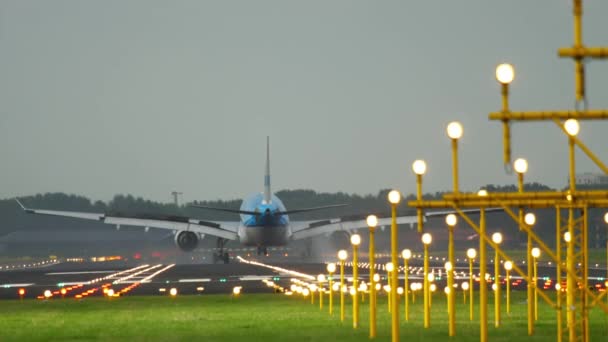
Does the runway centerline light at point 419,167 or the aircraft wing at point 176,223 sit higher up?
the aircraft wing at point 176,223

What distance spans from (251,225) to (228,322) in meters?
59.9

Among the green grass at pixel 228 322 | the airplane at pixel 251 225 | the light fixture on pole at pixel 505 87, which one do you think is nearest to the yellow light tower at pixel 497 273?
the green grass at pixel 228 322

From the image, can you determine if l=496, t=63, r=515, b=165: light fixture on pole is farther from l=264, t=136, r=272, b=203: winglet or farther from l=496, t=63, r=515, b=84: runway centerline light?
l=264, t=136, r=272, b=203: winglet

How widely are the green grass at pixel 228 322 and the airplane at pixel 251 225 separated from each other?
151ft

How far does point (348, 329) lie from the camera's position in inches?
1059

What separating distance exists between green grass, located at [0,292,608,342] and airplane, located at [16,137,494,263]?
46122 millimetres

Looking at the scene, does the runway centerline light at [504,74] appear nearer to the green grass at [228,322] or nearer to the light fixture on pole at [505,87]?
the light fixture on pole at [505,87]

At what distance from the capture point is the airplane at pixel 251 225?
8979 cm

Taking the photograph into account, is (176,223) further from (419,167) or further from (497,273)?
(419,167)

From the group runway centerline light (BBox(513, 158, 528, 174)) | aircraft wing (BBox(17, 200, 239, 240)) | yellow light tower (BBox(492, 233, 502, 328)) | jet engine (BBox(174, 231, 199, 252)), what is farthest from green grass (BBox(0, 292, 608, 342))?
aircraft wing (BBox(17, 200, 239, 240))

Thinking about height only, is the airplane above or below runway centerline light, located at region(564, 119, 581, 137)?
above

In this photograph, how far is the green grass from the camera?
25188mm

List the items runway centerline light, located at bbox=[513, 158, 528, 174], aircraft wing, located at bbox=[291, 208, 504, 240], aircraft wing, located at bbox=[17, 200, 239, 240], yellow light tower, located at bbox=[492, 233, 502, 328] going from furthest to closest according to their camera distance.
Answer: aircraft wing, located at bbox=[291, 208, 504, 240], aircraft wing, located at bbox=[17, 200, 239, 240], yellow light tower, located at bbox=[492, 233, 502, 328], runway centerline light, located at bbox=[513, 158, 528, 174]

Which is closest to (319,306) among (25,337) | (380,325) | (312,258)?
(380,325)
